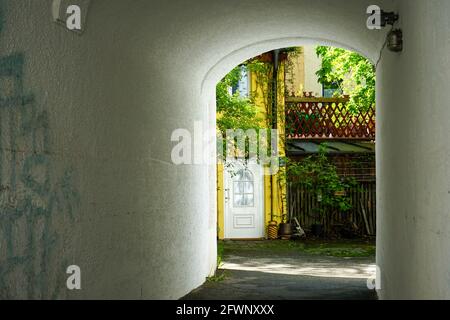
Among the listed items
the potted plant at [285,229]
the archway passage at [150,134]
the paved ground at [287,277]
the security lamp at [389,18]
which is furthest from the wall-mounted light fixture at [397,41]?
the potted plant at [285,229]

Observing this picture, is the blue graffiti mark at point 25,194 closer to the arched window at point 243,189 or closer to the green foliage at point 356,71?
the green foliage at point 356,71

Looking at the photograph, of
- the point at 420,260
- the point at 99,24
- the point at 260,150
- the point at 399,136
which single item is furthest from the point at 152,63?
the point at 260,150

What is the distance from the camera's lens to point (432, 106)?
11.8 feet

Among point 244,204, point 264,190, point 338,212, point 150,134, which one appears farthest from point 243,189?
point 150,134

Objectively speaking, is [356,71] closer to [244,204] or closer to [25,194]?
[244,204]

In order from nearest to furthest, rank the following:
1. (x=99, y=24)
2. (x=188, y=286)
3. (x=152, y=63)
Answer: (x=99, y=24) < (x=152, y=63) < (x=188, y=286)

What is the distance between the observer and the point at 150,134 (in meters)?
6.57

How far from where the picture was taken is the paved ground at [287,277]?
28.1 ft

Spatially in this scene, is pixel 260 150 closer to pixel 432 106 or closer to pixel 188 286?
pixel 188 286

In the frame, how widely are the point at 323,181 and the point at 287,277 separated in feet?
24.0

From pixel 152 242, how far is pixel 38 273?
2902 millimetres

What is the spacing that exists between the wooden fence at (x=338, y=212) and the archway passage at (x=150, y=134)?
8912 mm

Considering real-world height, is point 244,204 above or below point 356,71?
below
